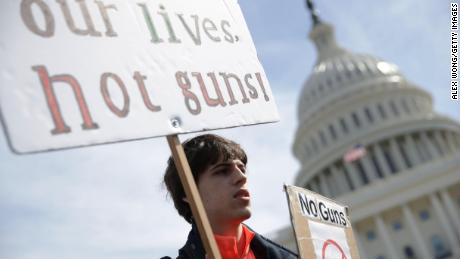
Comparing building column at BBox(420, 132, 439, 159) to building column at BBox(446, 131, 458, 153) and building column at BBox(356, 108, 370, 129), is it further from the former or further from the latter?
building column at BBox(356, 108, 370, 129)

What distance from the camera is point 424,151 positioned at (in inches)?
2490

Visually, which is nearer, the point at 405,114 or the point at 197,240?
the point at 197,240

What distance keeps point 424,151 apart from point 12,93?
2497 inches

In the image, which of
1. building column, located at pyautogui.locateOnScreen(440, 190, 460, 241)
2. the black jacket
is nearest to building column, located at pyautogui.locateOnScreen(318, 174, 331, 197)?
building column, located at pyautogui.locateOnScreen(440, 190, 460, 241)

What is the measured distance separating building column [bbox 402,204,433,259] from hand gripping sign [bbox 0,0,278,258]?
50.0m

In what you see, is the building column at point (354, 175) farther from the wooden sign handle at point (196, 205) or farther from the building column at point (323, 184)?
the wooden sign handle at point (196, 205)

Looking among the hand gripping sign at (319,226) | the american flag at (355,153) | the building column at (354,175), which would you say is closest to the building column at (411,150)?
the american flag at (355,153)

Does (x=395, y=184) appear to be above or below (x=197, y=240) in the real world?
above

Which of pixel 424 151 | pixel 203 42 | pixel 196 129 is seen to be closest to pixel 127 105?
pixel 196 129

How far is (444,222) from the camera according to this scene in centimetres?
5012

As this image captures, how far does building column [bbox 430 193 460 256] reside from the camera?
50125 mm

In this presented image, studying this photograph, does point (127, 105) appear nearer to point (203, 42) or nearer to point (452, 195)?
point (203, 42)

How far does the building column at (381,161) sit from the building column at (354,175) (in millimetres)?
2107

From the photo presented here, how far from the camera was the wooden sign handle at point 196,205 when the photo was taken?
2.60 metres
